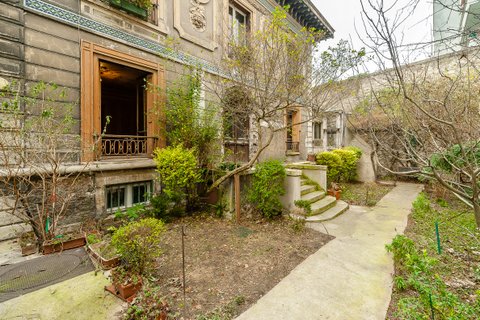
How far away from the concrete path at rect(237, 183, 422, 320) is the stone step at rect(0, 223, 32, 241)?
4684 millimetres

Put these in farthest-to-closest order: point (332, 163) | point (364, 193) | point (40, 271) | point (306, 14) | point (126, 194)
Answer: point (306, 14)
point (332, 163)
point (364, 193)
point (126, 194)
point (40, 271)

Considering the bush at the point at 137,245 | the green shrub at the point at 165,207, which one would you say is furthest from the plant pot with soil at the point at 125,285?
the green shrub at the point at 165,207

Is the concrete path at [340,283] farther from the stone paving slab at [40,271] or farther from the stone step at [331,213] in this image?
the stone paving slab at [40,271]

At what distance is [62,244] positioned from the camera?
399 centimetres

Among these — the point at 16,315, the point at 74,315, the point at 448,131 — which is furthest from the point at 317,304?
the point at 448,131

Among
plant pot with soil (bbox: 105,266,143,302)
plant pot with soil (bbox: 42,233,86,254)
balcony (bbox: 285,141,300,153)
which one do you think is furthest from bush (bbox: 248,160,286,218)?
balcony (bbox: 285,141,300,153)

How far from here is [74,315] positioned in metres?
2.45

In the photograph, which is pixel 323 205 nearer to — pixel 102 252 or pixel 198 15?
pixel 102 252

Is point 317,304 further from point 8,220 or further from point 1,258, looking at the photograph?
point 8,220

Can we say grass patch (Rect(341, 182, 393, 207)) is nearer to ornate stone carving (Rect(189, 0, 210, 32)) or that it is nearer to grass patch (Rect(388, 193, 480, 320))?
grass patch (Rect(388, 193, 480, 320))

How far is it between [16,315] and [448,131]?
726 centimetres

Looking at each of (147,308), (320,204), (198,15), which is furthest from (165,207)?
(198,15)

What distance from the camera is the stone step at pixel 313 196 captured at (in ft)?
20.4

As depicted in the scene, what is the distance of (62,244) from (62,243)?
0.06 ft
